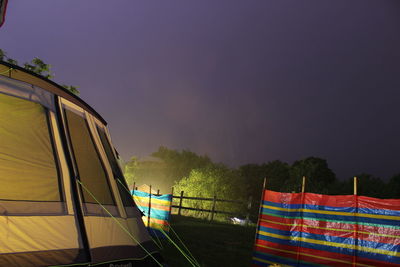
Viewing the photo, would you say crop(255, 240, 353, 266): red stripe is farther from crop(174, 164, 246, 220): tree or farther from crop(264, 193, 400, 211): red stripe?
crop(174, 164, 246, 220): tree

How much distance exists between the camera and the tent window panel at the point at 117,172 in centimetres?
451

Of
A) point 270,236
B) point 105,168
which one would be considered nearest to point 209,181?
point 270,236

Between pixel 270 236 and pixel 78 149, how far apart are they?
4854mm

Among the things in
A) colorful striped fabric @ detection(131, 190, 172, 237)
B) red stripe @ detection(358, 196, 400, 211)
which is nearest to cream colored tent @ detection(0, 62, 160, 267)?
red stripe @ detection(358, 196, 400, 211)

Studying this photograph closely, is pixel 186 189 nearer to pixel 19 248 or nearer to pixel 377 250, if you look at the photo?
pixel 377 250

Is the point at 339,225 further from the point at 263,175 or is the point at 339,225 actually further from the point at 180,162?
the point at 263,175

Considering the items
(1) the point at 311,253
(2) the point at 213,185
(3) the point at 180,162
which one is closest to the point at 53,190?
(1) the point at 311,253

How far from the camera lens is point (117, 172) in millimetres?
4668

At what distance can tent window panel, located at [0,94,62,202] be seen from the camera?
11.2 feet

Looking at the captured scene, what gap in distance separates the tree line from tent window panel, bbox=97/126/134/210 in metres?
28.3

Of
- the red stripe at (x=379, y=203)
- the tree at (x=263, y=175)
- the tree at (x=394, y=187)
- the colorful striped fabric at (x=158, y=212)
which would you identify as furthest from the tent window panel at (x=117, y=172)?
the tree at (x=263, y=175)

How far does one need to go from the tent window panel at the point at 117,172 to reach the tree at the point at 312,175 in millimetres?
36490

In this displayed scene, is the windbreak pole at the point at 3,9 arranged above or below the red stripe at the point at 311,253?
above

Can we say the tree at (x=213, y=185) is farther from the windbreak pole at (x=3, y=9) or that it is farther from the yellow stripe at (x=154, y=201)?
the windbreak pole at (x=3, y=9)
